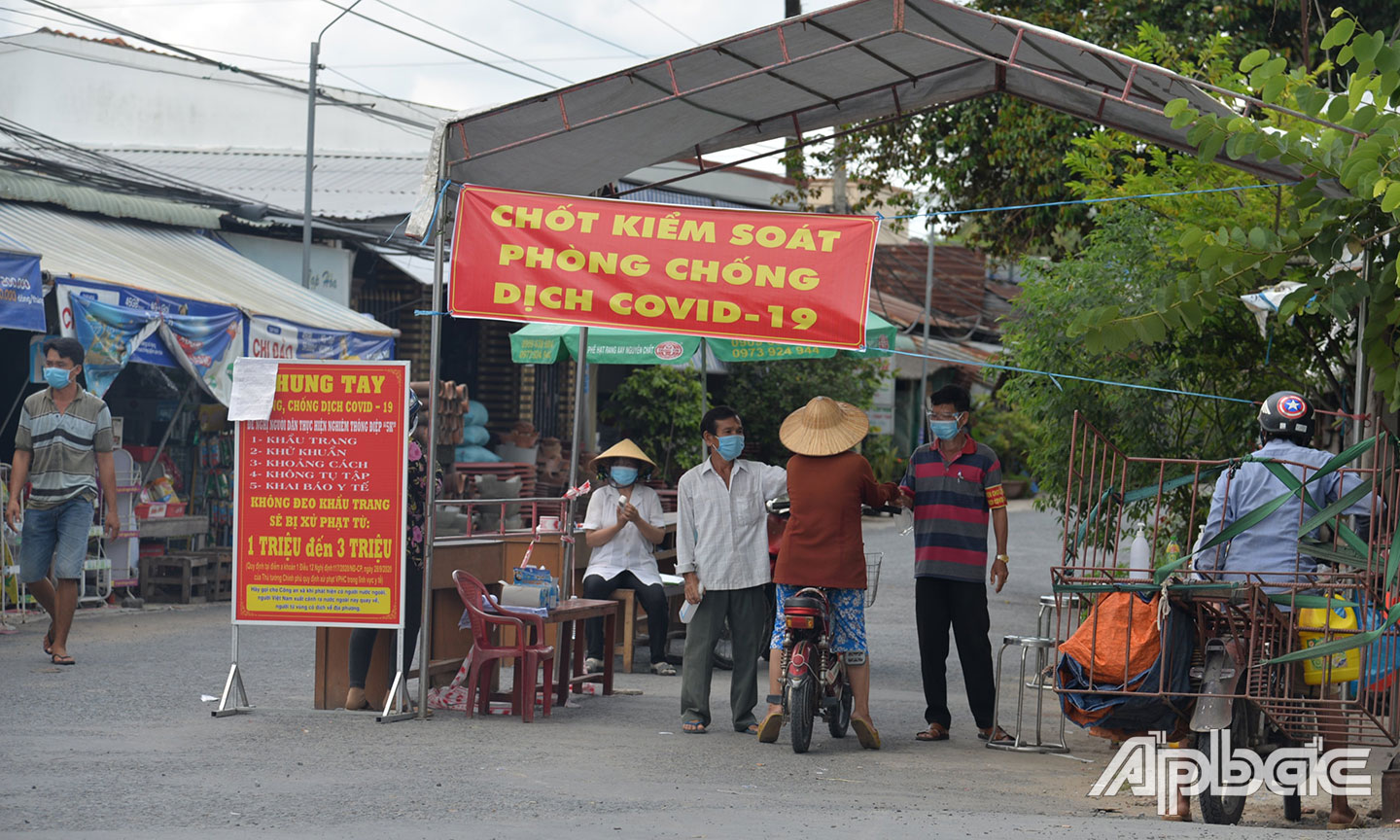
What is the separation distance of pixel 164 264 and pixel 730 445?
9408 mm

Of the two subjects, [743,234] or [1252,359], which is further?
[1252,359]

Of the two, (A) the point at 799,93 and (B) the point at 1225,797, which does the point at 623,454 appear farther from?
(B) the point at 1225,797

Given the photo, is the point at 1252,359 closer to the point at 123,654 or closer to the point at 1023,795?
the point at 1023,795

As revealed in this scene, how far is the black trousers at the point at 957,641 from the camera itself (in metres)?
8.46

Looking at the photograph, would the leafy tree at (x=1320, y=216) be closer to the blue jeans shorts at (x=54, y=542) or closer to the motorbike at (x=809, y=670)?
the motorbike at (x=809, y=670)

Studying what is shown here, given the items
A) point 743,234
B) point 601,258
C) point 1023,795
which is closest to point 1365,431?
point 1023,795

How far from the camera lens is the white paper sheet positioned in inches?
333

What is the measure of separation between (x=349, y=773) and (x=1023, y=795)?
121 inches

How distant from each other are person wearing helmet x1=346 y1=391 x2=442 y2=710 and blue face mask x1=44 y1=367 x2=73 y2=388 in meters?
3.13

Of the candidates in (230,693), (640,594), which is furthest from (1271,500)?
(230,693)

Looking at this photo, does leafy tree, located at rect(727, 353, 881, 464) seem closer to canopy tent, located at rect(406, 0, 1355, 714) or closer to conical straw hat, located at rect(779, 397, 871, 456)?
canopy tent, located at rect(406, 0, 1355, 714)

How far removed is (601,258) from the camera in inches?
320

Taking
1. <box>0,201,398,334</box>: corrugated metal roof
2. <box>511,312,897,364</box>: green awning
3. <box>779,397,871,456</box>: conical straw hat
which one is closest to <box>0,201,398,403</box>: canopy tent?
<box>0,201,398,334</box>: corrugated metal roof

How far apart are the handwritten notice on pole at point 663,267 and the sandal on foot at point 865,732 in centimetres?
200
